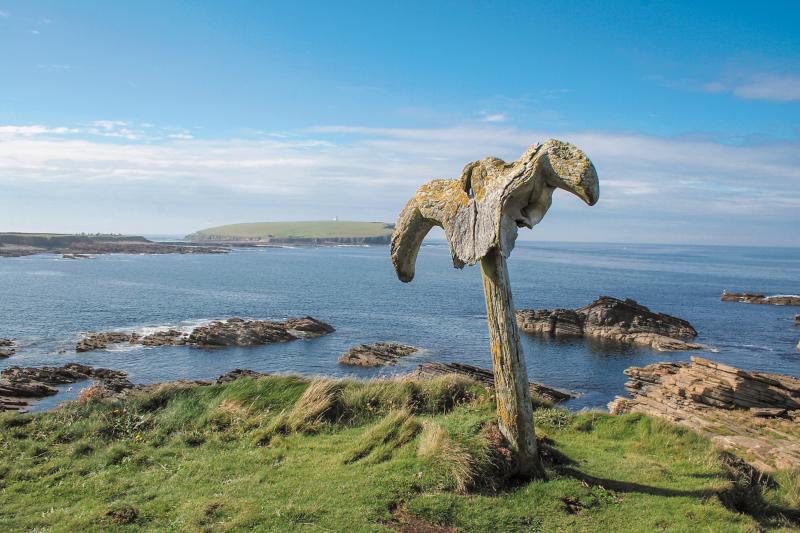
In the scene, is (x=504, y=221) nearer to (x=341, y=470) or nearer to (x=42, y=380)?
(x=341, y=470)

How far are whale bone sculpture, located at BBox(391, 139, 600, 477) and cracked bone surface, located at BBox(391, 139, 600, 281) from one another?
0.6 inches

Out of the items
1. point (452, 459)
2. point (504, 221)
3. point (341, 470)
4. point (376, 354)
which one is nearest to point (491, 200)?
point (504, 221)

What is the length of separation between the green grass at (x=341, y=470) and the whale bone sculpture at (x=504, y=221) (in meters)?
0.70

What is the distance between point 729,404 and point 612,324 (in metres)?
36.0

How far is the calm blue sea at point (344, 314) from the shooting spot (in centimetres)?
4200

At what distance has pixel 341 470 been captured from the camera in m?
10.4

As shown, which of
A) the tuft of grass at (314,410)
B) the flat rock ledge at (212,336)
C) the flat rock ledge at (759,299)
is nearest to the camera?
the tuft of grass at (314,410)

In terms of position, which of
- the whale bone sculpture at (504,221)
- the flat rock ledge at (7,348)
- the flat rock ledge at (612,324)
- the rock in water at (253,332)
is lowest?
the flat rock ledge at (7,348)

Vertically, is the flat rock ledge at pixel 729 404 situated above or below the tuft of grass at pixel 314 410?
below

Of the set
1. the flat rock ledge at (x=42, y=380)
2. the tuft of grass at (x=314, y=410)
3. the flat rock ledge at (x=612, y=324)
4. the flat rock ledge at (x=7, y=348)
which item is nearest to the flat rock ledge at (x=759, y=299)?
the flat rock ledge at (x=612, y=324)

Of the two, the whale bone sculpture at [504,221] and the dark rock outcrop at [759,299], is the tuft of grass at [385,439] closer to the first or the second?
the whale bone sculpture at [504,221]

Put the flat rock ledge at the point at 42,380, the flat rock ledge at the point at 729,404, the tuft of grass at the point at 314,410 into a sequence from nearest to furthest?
the tuft of grass at the point at 314,410 → the flat rock ledge at the point at 729,404 → the flat rock ledge at the point at 42,380

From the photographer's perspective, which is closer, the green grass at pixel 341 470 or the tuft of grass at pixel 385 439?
the green grass at pixel 341 470

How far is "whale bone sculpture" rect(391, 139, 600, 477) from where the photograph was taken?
861 centimetres
